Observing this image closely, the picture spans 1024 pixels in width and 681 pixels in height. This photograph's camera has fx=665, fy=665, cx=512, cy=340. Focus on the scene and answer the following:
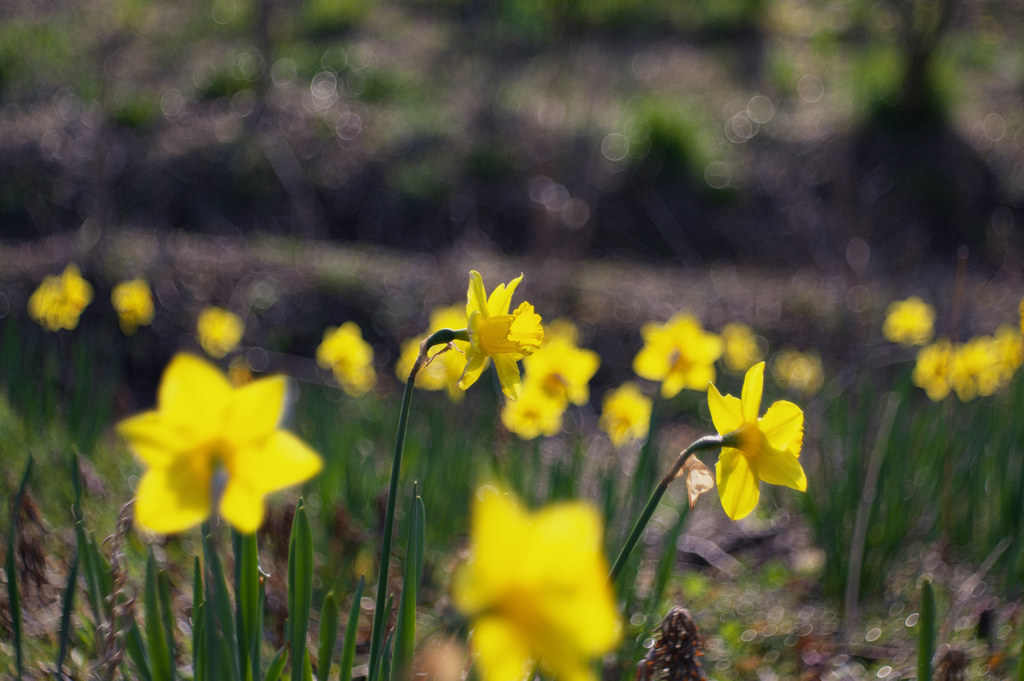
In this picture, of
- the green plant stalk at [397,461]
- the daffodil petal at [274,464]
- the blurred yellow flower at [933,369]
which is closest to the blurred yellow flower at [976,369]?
the blurred yellow flower at [933,369]

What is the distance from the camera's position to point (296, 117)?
7473 millimetres

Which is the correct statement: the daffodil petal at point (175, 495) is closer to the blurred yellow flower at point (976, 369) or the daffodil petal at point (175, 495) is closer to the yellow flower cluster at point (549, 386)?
the yellow flower cluster at point (549, 386)

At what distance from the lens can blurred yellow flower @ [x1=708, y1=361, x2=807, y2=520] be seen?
834 millimetres

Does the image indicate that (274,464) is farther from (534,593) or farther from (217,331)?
(217,331)

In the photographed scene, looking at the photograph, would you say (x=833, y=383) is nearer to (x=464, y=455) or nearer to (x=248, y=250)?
(x=464, y=455)

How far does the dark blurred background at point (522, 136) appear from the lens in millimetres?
6312

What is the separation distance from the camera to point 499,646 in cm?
51

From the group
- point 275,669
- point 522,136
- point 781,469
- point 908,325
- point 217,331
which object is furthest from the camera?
point 522,136

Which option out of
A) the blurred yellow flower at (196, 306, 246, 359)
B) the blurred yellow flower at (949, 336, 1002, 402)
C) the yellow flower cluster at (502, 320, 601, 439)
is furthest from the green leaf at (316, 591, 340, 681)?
the blurred yellow flower at (949, 336, 1002, 402)

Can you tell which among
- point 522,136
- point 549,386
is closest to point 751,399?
point 549,386

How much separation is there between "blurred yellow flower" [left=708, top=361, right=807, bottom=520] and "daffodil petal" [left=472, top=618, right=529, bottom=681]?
16.4 inches

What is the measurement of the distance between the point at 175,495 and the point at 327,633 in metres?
0.48

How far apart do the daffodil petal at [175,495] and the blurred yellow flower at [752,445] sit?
1.94 feet

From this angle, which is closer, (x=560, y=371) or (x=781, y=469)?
(x=781, y=469)
